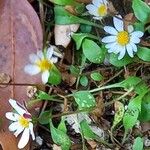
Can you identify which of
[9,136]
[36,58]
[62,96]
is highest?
[36,58]

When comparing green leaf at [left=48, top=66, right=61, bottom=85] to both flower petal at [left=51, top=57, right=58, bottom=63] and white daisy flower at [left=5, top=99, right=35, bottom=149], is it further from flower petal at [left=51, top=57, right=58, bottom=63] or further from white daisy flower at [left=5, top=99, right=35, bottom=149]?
white daisy flower at [left=5, top=99, right=35, bottom=149]

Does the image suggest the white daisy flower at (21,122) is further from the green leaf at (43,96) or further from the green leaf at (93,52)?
the green leaf at (93,52)

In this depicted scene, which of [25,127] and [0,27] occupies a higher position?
[0,27]

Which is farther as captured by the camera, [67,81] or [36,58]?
[67,81]

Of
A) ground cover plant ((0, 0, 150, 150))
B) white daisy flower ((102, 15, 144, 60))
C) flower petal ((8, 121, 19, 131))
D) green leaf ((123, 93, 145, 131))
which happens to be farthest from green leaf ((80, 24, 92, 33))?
flower petal ((8, 121, 19, 131))

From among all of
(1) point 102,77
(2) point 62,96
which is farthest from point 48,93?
(1) point 102,77

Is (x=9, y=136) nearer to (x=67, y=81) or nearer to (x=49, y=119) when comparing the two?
(x=49, y=119)

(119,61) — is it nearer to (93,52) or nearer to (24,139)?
(93,52)
